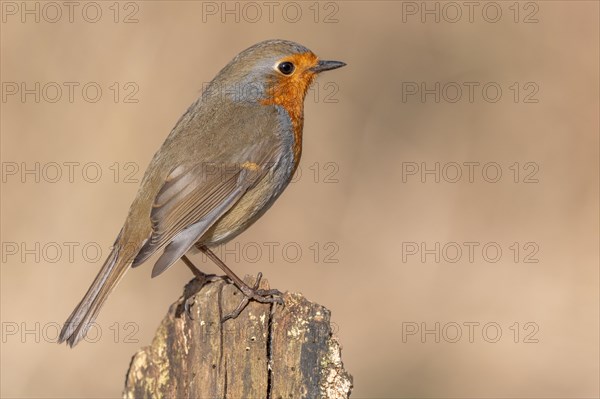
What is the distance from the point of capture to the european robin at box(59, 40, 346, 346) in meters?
5.32

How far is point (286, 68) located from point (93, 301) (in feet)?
6.04

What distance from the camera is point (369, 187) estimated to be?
951 centimetres

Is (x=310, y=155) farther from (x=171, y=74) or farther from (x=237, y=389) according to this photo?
(x=237, y=389)

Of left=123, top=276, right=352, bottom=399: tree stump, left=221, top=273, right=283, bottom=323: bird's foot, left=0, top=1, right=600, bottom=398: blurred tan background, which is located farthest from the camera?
left=0, top=1, right=600, bottom=398: blurred tan background

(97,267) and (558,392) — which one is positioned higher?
(97,267)

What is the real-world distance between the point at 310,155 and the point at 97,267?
7.11 ft

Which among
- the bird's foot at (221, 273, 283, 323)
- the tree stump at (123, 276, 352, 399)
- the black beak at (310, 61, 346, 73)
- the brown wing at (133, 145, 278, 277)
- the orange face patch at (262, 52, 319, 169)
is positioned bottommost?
the tree stump at (123, 276, 352, 399)

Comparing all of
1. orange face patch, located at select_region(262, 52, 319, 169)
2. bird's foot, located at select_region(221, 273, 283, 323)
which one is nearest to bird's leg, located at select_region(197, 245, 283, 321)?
bird's foot, located at select_region(221, 273, 283, 323)

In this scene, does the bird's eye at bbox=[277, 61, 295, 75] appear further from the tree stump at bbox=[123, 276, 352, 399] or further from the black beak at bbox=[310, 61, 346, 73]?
the tree stump at bbox=[123, 276, 352, 399]

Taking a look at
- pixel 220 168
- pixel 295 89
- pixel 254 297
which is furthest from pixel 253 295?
pixel 295 89

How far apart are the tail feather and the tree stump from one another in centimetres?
54

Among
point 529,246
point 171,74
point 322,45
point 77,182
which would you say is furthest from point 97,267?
point 529,246

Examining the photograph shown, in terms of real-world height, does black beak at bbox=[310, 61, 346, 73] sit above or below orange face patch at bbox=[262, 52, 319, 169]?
Result: above

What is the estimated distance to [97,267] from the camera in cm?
842
